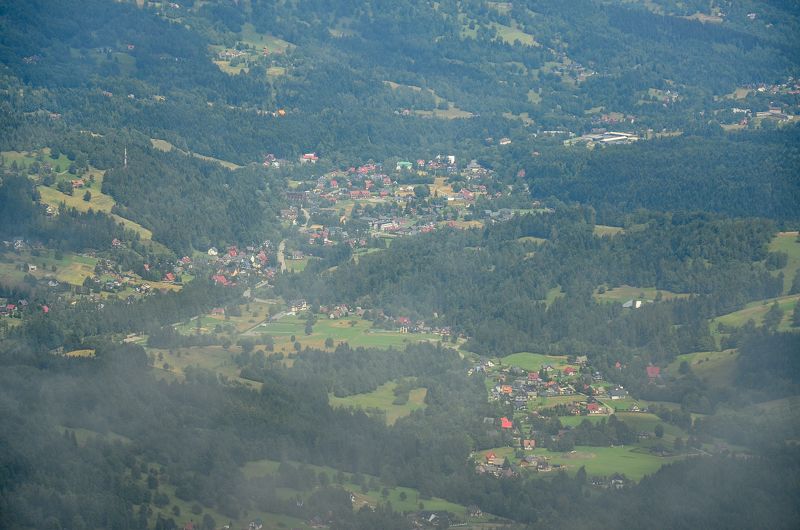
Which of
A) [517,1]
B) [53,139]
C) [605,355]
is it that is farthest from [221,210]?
[517,1]

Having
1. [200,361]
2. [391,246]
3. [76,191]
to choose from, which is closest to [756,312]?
[391,246]

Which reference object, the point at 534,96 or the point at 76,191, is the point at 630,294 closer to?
the point at 76,191

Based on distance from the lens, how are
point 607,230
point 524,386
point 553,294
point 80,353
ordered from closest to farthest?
point 80,353 → point 524,386 → point 553,294 → point 607,230

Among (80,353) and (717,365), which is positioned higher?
(717,365)

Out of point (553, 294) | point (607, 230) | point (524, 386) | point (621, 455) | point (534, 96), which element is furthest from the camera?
point (534, 96)

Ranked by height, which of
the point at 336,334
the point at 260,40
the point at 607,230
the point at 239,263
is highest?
the point at 607,230

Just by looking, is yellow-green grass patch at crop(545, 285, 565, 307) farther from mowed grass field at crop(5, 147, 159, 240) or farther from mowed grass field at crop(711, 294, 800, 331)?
mowed grass field at crop(5, 147, 159, 240)

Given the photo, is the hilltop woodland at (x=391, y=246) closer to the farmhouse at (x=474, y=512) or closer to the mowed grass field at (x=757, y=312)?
the mowed grass field at (x=757, y=312)
